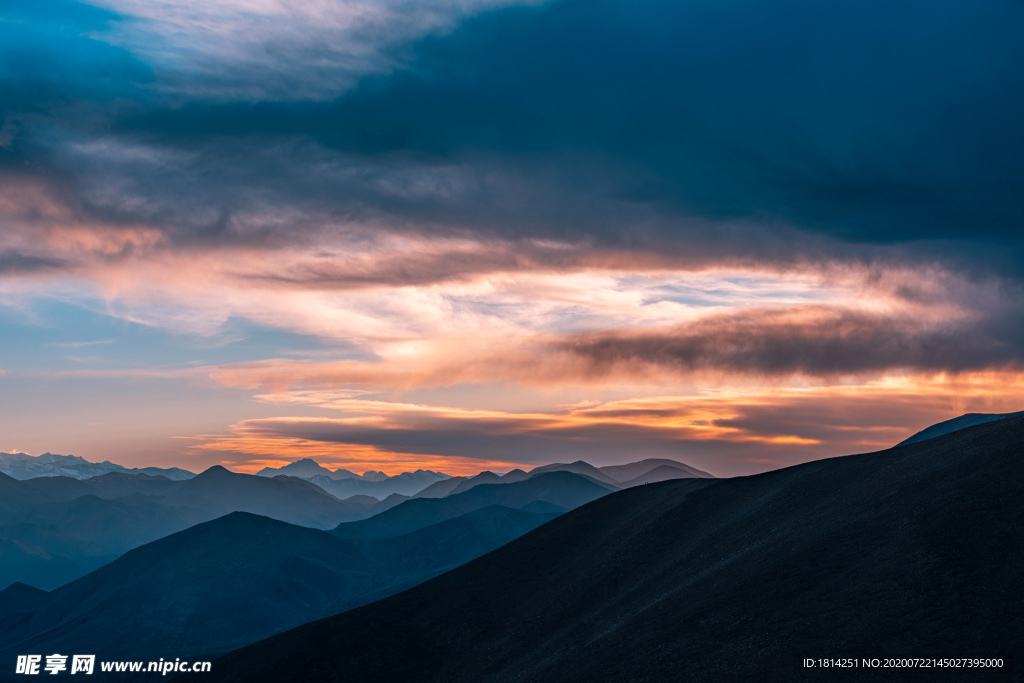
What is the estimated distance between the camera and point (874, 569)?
4747cm

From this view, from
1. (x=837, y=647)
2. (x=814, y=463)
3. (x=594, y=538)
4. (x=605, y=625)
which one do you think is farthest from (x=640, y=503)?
(x=837, y=647)

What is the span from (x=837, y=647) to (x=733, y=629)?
27.3 feet

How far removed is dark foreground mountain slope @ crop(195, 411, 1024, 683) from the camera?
41250mm

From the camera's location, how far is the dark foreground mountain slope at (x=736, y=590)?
135 feet
